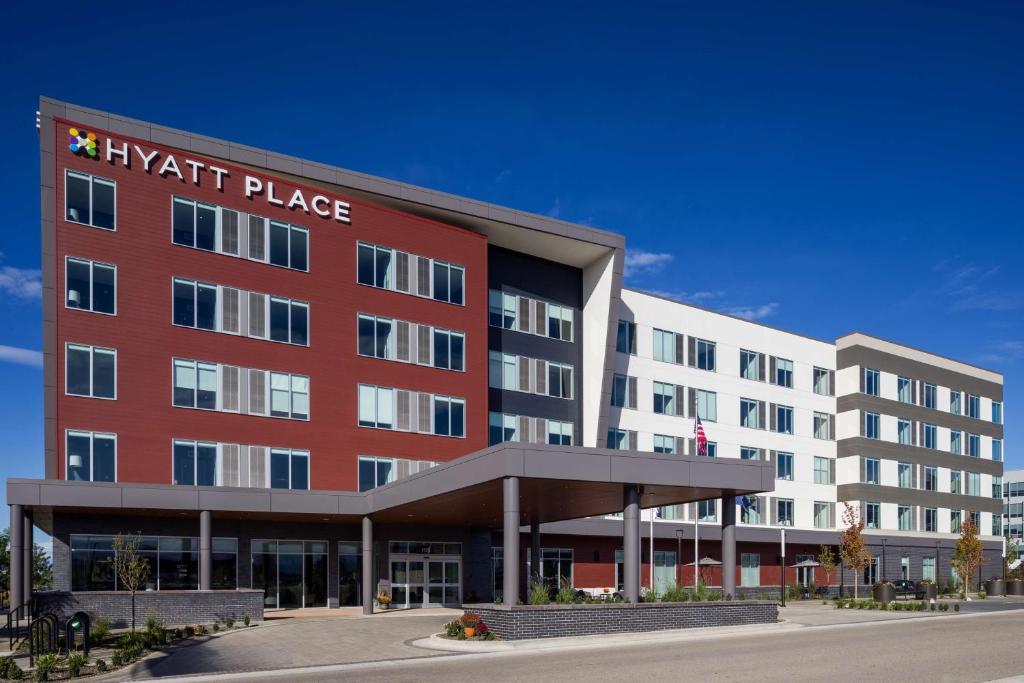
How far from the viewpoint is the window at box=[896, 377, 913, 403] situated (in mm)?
70250

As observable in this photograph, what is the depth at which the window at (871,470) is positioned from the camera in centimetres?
6688

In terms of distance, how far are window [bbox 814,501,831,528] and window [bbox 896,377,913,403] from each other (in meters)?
10.6

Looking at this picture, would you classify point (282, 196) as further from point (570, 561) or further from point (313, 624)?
point (570, 561)

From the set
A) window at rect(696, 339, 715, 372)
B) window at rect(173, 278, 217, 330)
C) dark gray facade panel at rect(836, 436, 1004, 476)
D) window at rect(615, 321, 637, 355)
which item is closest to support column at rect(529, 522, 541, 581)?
window at rect(173, 278, 217, 330)

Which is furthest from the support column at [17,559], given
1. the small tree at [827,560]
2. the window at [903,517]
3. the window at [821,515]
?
the window at [903,517]

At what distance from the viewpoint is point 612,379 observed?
51.6m

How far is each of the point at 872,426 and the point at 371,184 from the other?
41.9 m

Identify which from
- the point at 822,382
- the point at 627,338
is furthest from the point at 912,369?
the point at 627,338

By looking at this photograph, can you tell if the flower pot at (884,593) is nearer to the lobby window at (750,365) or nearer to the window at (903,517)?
the lobby window at (750,365)

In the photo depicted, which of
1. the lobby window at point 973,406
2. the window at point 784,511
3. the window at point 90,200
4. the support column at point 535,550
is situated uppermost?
the window at point 90,200

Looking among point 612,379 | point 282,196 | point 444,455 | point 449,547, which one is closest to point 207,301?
point 282,196

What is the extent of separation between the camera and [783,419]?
64.6 metres

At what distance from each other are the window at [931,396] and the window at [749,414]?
17.8 metres

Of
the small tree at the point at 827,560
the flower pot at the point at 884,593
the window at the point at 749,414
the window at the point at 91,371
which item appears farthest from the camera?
the window at the point at 749,414
